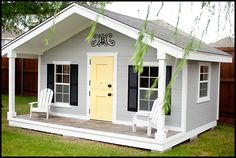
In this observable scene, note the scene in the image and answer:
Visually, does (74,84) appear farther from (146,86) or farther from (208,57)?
(208,57)

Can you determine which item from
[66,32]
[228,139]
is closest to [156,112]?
[228,139]

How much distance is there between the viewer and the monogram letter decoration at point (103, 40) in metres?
9.52

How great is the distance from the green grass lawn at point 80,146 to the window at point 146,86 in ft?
4.51

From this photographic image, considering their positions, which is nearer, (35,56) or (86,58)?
(86,58)

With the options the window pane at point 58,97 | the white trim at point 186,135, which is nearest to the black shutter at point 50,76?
the window pane at point 58,97

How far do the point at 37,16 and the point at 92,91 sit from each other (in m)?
6.08

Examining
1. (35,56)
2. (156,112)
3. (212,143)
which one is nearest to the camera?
(156,112)

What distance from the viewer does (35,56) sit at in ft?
36.1

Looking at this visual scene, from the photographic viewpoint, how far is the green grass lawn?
7102 millimetres

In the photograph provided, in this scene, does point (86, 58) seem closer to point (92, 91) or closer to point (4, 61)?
point (92, 91)

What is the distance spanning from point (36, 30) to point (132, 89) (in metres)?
3.08

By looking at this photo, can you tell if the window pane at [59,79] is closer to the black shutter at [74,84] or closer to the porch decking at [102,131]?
the black shutter at [74,84]

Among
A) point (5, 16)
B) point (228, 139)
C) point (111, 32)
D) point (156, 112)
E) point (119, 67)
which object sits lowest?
point (228, 139)

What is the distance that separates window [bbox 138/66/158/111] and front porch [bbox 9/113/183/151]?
627mm
